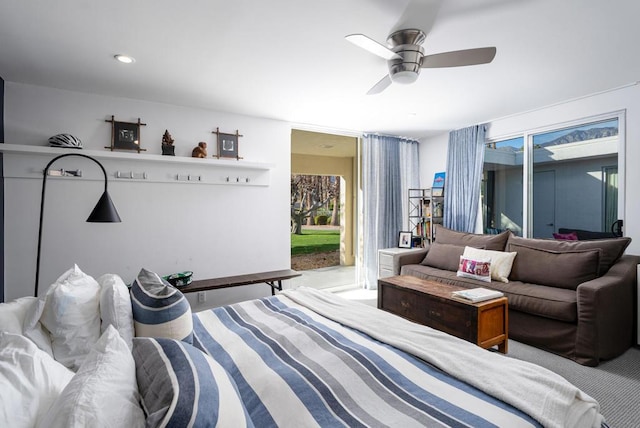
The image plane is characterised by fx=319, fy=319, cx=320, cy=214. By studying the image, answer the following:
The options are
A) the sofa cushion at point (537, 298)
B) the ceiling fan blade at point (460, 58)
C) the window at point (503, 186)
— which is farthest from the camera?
the window at point (503, 186)

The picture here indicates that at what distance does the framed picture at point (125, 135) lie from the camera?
330 centimetres

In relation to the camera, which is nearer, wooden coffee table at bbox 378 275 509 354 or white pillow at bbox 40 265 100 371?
white pillow at bbox 40 265 100 371

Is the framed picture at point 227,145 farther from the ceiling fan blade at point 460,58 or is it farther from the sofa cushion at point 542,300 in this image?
the sofa cushion at point 542,300

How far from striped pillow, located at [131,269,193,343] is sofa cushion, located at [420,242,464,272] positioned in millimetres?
3235

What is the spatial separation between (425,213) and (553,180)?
1.73m

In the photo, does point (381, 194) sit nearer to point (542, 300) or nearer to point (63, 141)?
point (542, 300)

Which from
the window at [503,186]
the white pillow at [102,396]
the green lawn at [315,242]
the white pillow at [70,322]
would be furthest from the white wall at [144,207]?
the green lawn at [315,242]

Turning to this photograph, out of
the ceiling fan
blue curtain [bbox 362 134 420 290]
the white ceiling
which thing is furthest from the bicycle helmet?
blue curtain [bbox 362 134 420 290]

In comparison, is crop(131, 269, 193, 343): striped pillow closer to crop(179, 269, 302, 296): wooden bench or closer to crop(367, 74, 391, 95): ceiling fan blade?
crop(179, 269, 302, 296): wooden bench

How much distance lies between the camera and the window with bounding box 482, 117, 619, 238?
3486 mm

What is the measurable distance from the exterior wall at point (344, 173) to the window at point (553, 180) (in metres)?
2.94

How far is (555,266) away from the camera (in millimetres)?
3041

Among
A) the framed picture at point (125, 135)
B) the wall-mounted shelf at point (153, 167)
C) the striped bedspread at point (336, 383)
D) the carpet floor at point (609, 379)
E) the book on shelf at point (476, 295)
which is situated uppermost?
the framed picture at point (125, 135)

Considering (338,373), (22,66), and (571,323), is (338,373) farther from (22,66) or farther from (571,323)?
(22,66)
